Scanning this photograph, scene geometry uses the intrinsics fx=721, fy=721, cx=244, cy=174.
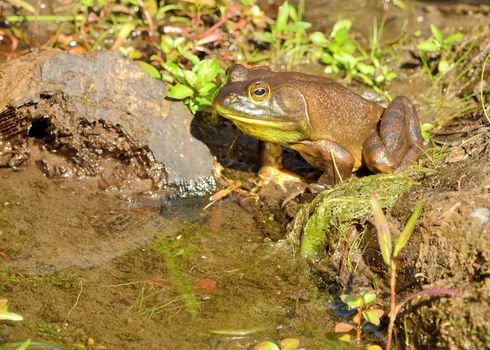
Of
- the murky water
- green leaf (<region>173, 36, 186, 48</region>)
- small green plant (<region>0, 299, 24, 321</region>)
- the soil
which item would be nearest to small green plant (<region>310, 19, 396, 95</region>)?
the soil

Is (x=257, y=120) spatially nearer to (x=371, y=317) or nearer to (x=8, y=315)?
(x=371, y=317)

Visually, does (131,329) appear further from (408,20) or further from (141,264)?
(408,20)

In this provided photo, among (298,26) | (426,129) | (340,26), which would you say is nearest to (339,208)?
(426,129)

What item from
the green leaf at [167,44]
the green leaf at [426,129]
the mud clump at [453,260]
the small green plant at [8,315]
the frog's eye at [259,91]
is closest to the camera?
the mud clump at [453,260]

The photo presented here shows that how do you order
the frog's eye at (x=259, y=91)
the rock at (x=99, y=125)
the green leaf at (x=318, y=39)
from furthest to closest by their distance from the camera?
the green leaf at (x=318, y=39) < the rock at (x=99, y=125) < the frog's eye at (x=259, y=91)

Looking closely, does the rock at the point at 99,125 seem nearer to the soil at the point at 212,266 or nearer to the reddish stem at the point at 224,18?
the soil at the point at 212,266

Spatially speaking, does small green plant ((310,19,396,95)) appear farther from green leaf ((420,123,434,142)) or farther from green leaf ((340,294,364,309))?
green leaf ((340,294,364,309))

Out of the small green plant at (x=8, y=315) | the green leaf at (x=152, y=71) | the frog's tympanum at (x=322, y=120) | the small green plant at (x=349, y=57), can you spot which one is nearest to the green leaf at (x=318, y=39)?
the small green plant at (x=349, y=57)
